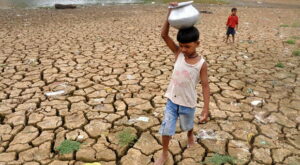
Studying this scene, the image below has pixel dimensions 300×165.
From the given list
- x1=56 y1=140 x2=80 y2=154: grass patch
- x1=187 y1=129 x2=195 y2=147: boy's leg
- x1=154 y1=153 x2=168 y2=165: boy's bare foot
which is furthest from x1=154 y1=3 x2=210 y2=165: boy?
x1=56 y1=140 x2=80 y2=154: grass patch

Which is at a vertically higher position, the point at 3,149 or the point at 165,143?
the point at 165,143

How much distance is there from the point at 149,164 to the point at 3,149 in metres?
1.43

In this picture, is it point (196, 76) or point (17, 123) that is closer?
point (196, 76)

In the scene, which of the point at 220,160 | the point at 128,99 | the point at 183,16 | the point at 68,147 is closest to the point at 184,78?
the point at 183,16

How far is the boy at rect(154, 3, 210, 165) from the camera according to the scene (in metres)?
1.96

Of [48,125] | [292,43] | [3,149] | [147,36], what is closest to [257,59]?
[292,43]

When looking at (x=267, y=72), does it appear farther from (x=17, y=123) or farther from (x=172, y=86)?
(x=17, y=123)

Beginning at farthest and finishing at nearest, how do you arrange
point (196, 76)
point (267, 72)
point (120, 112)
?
point (267, 72) < point (120, 112) < point (196, 76)

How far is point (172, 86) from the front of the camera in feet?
7.13

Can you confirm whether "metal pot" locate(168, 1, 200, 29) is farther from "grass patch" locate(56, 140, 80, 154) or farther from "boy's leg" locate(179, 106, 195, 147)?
"grass patch" locate(56, 140, 80, 154)

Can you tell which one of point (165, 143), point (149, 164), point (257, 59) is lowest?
point (149, 164)

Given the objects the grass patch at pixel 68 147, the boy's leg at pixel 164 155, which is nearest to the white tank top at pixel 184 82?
the boy's leg at pixel 164 155

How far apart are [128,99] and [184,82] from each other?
1.58 m

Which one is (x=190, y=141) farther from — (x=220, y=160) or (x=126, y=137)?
(x=126, y=137)
